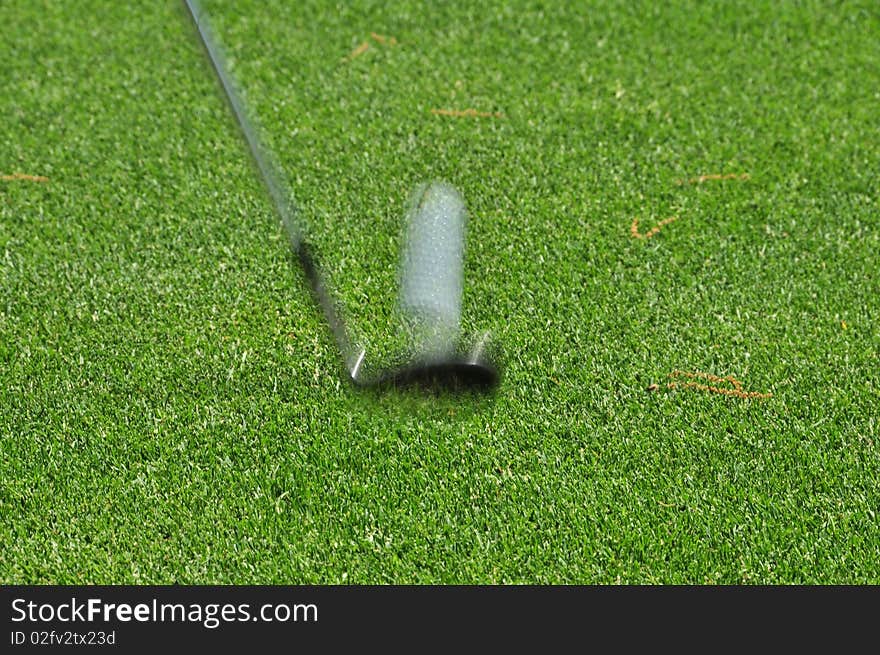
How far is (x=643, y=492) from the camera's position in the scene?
7.82 feet

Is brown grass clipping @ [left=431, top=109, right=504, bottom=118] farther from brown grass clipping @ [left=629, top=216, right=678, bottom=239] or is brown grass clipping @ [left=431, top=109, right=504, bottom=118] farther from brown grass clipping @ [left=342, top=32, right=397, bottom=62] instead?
brown grass clipping @ [left=629, top=216, right=678, bottom=239]

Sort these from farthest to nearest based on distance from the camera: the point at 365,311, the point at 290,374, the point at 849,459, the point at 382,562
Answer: the point at 365,311 < the point at 290,374 < the point at 849,459 < the point at 382,562

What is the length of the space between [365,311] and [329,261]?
236 millimetres

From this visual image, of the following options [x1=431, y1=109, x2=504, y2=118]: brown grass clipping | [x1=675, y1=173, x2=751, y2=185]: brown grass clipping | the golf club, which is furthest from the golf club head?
[x1=675, y1=173, x2=751, y2=185]: brown grass clipping

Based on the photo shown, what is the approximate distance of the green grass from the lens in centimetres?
231

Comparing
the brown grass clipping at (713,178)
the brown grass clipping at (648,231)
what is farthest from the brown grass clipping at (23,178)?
the brown grass clipping at (713,178)

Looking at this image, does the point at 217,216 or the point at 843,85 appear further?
the point at 843,85

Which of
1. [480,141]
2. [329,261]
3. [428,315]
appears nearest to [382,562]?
[428,315]

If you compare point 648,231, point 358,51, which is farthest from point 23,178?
point 648,231

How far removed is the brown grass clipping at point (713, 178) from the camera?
3.26 m

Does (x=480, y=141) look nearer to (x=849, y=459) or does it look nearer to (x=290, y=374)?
(x=290, y=374)

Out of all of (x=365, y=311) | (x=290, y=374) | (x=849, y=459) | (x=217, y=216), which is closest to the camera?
(x=849, y=459)

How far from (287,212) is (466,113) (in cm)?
79

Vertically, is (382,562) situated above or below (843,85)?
below
